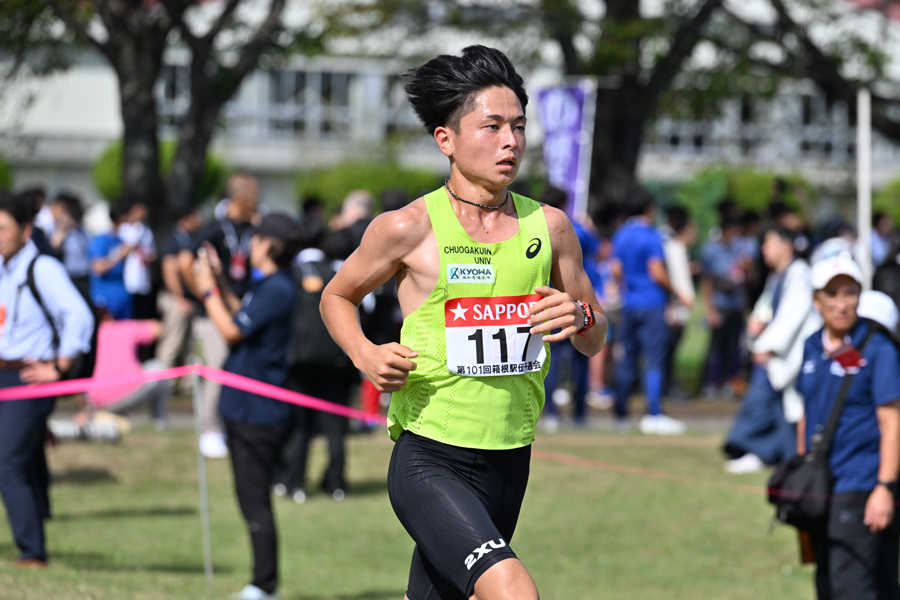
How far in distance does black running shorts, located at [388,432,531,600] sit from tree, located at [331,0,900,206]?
42.1 ft

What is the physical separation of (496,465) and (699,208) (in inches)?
1340

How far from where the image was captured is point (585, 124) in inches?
583

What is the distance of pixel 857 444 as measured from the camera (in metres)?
5.41

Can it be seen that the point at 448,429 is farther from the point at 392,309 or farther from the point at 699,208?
the point at 699,208

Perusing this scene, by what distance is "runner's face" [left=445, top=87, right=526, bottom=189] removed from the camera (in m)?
4.00

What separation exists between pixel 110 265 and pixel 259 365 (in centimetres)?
754

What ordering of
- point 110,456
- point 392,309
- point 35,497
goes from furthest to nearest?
point 392,309 < point 110,456 < point 35,497

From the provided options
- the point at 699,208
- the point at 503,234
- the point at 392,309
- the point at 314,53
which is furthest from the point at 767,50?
the point at 699,208

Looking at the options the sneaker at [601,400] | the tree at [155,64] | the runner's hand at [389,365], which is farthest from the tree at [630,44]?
the runner's hand at [389,365]

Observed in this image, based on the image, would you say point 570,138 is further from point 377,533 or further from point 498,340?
point 498,340

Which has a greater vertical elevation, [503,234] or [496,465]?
[503,234]

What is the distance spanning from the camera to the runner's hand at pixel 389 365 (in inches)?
149

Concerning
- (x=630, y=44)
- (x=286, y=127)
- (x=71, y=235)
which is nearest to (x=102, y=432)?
(x=71, y=235)

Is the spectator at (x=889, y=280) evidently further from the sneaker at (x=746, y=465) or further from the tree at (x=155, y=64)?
the tree at (x=155, y=64)
